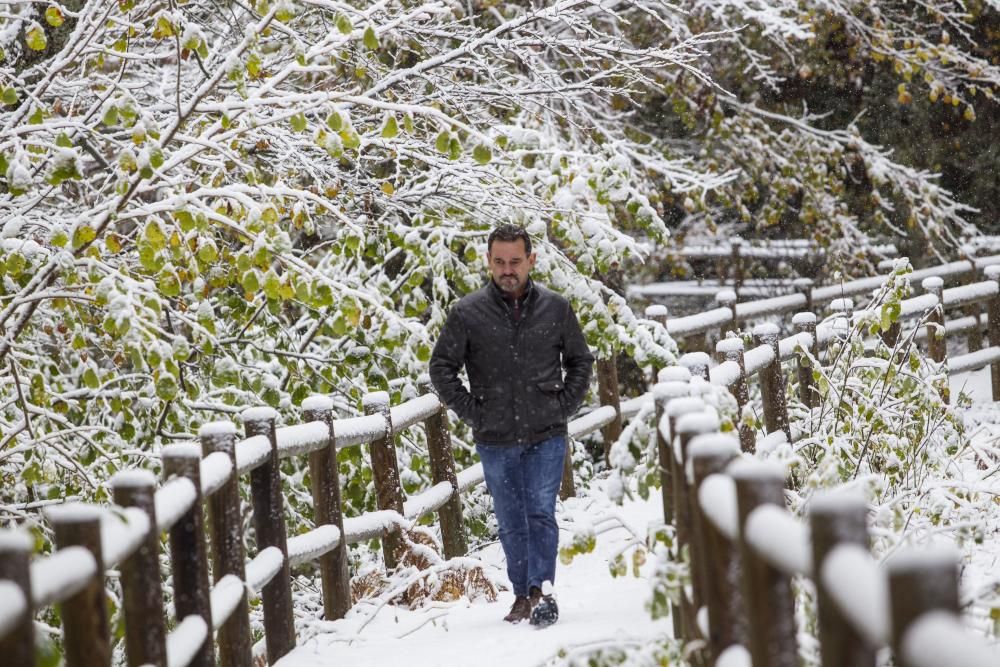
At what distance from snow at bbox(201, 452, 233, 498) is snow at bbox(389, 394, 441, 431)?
2.26 meters

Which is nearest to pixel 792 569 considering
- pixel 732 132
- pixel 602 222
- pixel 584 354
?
pixel 584 354

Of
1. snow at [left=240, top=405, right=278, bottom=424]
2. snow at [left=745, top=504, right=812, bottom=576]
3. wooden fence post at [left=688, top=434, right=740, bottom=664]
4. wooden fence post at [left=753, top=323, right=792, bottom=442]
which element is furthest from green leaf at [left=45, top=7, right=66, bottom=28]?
wooden fence post at [left=753, top=323, right=792, bottom=442]

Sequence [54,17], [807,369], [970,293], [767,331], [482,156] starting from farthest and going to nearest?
[970,293] < [807,369] < [767,331] < [482,156] < [54,17]

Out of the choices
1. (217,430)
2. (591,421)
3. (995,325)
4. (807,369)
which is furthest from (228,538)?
(995,325)

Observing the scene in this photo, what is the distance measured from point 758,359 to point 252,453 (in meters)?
3.39

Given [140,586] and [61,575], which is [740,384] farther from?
[61,575]

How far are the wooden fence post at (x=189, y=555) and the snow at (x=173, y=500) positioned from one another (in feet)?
0.12

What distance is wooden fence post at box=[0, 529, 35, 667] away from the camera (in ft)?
7.02

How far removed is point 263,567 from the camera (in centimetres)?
488

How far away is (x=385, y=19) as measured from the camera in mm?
7473

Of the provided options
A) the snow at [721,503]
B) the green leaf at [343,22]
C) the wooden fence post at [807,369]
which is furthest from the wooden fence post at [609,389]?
the snow at [721,503]

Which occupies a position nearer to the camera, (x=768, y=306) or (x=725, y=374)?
(x=725, y=374)

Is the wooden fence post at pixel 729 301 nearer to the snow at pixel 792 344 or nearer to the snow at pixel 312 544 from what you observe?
the snow at pixel 792 344

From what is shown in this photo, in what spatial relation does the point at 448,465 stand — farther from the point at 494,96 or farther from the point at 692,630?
the point at 692,630
